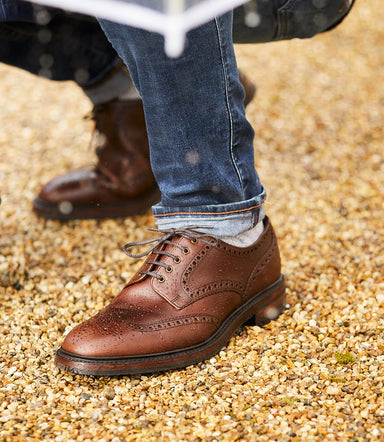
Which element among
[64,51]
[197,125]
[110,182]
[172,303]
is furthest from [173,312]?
[64,51]

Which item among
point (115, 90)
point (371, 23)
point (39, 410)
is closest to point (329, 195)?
→ point (115, 90)

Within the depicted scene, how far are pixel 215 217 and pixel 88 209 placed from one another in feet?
3.15

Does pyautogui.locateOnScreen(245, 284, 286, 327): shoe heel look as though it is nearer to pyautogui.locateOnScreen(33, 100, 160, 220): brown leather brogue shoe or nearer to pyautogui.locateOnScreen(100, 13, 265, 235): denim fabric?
pyautogui.locateOnScreen(100, 13, 265, 235): denim fabric

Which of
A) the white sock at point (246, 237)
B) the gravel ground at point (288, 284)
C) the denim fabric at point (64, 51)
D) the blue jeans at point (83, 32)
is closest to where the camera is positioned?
the gravel ground at point (288, 284)

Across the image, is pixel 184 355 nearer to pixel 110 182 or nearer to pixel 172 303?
pixel 172 303

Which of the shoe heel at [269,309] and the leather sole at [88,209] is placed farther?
the leather sole at [88,209]

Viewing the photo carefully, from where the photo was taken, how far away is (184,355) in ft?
4.88

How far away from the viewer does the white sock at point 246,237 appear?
1564 millimetres

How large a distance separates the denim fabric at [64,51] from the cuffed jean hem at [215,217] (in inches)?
34.2

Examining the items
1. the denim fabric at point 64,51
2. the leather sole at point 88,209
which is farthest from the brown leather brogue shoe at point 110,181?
the denim fabric at point 64,51

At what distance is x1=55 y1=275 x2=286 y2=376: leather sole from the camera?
1412 millimetres

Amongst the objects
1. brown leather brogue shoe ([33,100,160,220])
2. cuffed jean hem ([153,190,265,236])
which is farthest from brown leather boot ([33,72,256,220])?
cuffed jean hem ([153,190,265,236])

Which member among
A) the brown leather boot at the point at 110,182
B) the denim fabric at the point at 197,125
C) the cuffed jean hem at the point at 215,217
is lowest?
the brown leather boot at the point at 110,182

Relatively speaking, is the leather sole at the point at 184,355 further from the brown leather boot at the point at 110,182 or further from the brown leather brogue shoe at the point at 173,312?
the brown leather boot at the point at 110,182
